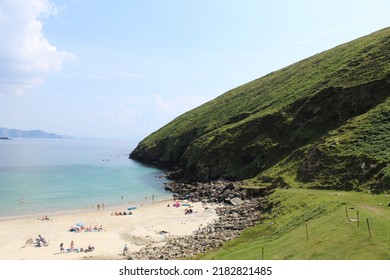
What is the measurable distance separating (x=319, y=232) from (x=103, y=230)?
37288mm

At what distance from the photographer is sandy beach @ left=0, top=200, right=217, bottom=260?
44.1 m

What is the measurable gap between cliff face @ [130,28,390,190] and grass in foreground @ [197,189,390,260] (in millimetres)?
10368

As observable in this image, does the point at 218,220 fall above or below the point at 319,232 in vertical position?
below

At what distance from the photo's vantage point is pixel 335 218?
34688 millimetres

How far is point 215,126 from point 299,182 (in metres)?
70.1

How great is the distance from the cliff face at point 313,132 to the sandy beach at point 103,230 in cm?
2321

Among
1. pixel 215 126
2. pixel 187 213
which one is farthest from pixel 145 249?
pixel 215 126

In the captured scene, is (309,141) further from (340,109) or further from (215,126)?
(215,126)

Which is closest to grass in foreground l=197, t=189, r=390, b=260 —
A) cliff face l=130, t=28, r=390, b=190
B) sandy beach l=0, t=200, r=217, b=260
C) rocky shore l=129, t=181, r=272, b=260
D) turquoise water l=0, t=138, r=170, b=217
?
rocky shore l=129, t=181, r=272, b=260

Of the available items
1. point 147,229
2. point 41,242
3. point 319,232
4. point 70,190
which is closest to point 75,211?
point 41,242

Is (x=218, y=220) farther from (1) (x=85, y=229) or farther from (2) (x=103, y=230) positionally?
(1) (x=85, y=229)

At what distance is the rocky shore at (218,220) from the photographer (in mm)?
40469

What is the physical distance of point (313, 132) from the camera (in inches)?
3265

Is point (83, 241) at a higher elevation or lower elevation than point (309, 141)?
lower
